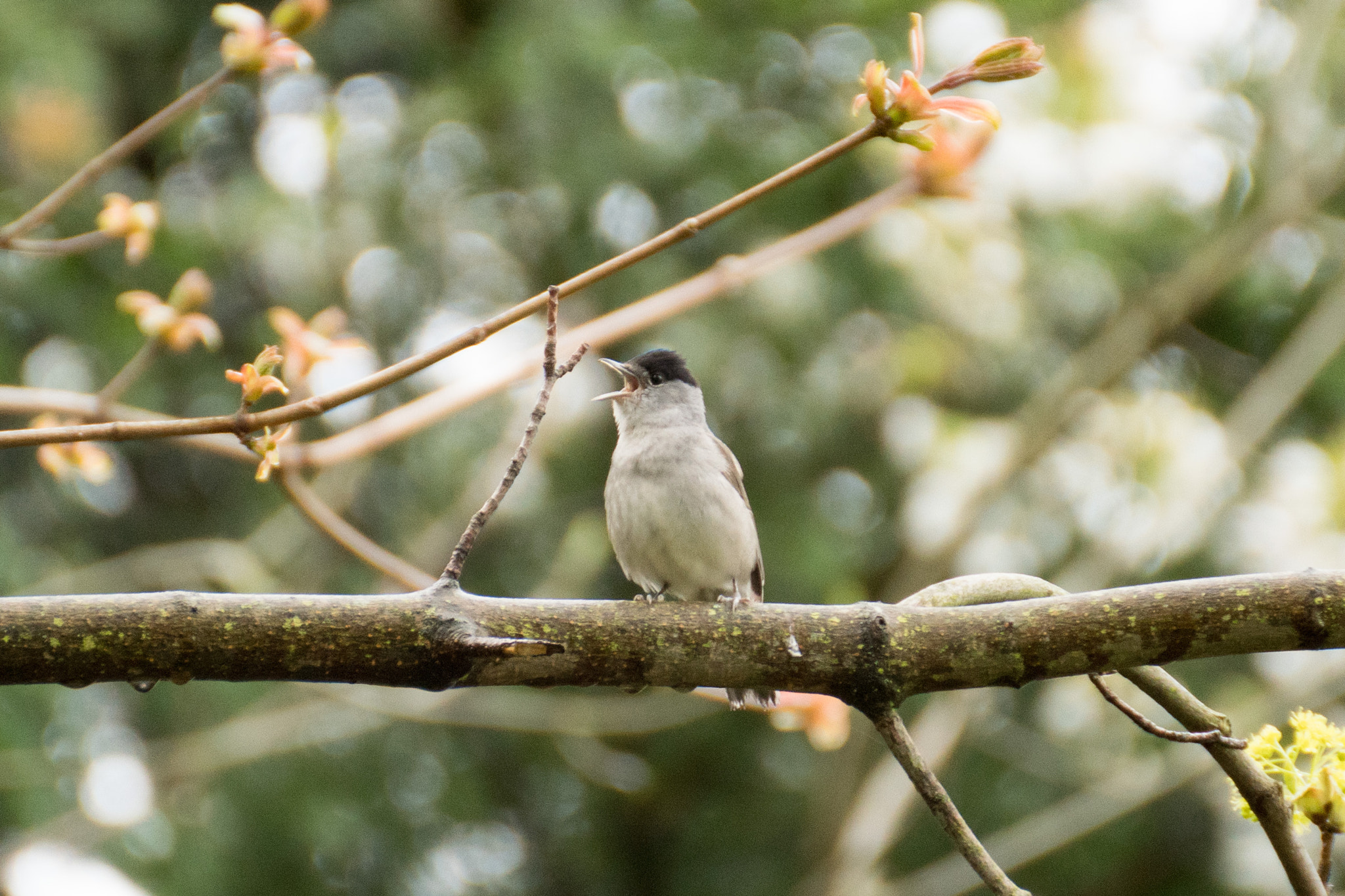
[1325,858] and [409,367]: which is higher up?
[409,367]

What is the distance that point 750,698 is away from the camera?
322 centimetres

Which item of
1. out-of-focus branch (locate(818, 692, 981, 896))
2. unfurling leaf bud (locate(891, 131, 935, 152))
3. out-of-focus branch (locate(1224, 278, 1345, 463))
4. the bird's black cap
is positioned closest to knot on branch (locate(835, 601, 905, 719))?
unfurling leaf bud (locate(891, 131, 935, 152))

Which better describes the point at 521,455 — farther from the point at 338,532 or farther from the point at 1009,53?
the point at 1009,53

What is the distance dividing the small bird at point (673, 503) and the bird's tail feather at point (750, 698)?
2.02ft

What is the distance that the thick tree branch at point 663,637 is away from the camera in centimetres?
181

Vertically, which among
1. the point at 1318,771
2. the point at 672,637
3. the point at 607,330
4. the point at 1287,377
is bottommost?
the point at 1318,771

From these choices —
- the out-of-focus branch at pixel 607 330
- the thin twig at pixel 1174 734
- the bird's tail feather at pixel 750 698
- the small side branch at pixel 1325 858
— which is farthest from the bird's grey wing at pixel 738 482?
the small side branch at pixel 1325 858

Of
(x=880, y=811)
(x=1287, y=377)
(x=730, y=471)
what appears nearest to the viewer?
(x=730, y=471)

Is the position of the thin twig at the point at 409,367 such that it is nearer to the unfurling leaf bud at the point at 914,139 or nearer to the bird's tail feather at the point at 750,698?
the unfurling leaf bud at the point at 914,139

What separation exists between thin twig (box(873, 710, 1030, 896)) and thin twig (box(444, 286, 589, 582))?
2.50ft

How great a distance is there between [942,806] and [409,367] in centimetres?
112

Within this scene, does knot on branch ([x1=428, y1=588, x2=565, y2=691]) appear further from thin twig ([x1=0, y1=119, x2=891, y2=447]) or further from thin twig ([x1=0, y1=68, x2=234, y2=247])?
thin twig ([x1=0, y1=68, x2=234, y2=247])

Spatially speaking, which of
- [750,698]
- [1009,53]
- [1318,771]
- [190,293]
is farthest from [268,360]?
[750,698]

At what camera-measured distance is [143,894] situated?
493cm
